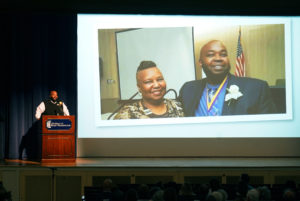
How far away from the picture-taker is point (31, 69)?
12.4 m

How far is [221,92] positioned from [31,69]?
369 cm

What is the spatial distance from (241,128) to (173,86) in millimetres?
1476

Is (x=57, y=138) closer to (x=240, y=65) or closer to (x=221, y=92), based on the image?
(x=221, y=92)

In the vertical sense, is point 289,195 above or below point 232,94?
below

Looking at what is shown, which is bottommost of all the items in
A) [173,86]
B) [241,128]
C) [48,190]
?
[48,190]

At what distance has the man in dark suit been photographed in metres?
11.8

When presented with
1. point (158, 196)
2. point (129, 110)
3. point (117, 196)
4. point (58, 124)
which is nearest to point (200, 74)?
point (129, 110)

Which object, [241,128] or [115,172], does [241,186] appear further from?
[241,128]

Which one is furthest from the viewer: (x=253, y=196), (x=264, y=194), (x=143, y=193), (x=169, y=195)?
(x=143, y=193)

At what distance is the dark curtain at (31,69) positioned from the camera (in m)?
12.4

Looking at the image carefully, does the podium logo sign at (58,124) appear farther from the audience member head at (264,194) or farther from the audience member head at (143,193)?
the audience member head at (264,194)

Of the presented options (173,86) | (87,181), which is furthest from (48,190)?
(173,86)

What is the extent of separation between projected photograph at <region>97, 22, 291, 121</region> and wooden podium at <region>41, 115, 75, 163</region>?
1.23m

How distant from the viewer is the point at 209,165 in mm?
9984
